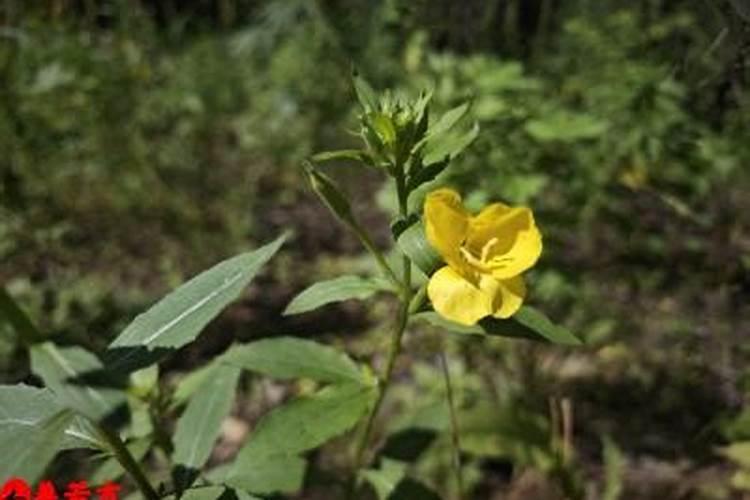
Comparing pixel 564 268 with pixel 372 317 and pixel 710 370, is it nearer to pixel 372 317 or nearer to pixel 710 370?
pixel 710 370

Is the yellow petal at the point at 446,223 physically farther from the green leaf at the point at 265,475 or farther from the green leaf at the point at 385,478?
the green leaf at the point at 385,478

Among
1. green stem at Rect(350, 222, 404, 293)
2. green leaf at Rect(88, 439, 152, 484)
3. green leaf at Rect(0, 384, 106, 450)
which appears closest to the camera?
green leaf at Rect(0, 384, 106, 450)

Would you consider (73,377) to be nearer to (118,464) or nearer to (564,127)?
(118,464)

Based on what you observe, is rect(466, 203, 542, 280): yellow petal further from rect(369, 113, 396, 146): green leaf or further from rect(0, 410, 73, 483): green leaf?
rect(0, 410, 73, 483): green leaf

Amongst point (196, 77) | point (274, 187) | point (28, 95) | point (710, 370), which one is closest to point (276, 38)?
point (196, 77)

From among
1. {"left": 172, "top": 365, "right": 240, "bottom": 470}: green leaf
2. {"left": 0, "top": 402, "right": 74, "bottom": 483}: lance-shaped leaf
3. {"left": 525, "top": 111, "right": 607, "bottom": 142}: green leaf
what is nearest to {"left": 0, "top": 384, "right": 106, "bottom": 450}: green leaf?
{"left": 0, "top": 402, "right": 74, "bottom": 483}: lance-shaped leaf

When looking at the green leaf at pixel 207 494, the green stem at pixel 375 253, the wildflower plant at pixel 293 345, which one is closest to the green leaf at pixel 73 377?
the wildflower plant at pixel 293 345

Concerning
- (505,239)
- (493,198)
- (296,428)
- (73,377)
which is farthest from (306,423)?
(493,198)
